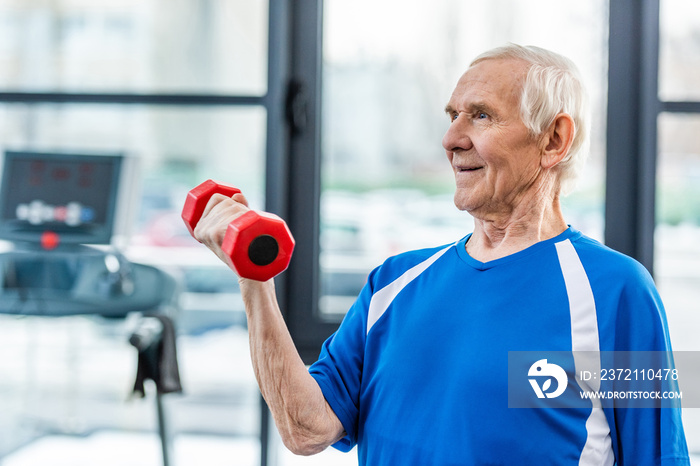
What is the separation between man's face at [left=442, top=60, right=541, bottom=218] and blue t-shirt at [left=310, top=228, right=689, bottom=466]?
0.10 m

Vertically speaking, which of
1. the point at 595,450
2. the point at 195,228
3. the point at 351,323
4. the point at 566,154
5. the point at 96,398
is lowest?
the point at 96,398

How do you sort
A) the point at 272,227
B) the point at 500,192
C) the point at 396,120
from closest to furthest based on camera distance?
the point at 272,227, the point at 500,192, the point at 396,120

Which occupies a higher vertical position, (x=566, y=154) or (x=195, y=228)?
(x=566, y=154)

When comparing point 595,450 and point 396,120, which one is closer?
point 595,450

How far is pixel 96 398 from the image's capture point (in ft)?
7.50

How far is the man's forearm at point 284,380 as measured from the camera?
0.94m

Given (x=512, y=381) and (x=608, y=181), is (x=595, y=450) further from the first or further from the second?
(x=608, y=181)

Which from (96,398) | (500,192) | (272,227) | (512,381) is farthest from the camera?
(96,398)

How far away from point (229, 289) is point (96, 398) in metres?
0.67

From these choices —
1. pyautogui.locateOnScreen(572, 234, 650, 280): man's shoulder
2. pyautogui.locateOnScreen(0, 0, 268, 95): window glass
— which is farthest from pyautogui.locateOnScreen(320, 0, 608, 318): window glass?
Result: pyautogui.locateOnScreen(572, 234, 650, 280): man's shoulder

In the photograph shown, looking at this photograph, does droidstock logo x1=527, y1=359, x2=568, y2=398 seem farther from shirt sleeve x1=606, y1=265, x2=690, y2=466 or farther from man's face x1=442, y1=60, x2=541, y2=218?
man's face x1=442, y1=60, x2=541, y2=218

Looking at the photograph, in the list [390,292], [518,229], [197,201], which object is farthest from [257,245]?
[518,229]

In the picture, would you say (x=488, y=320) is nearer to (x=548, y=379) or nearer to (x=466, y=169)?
(x=548, y=379)

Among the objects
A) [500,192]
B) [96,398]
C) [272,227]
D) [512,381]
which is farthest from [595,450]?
[96,398]
